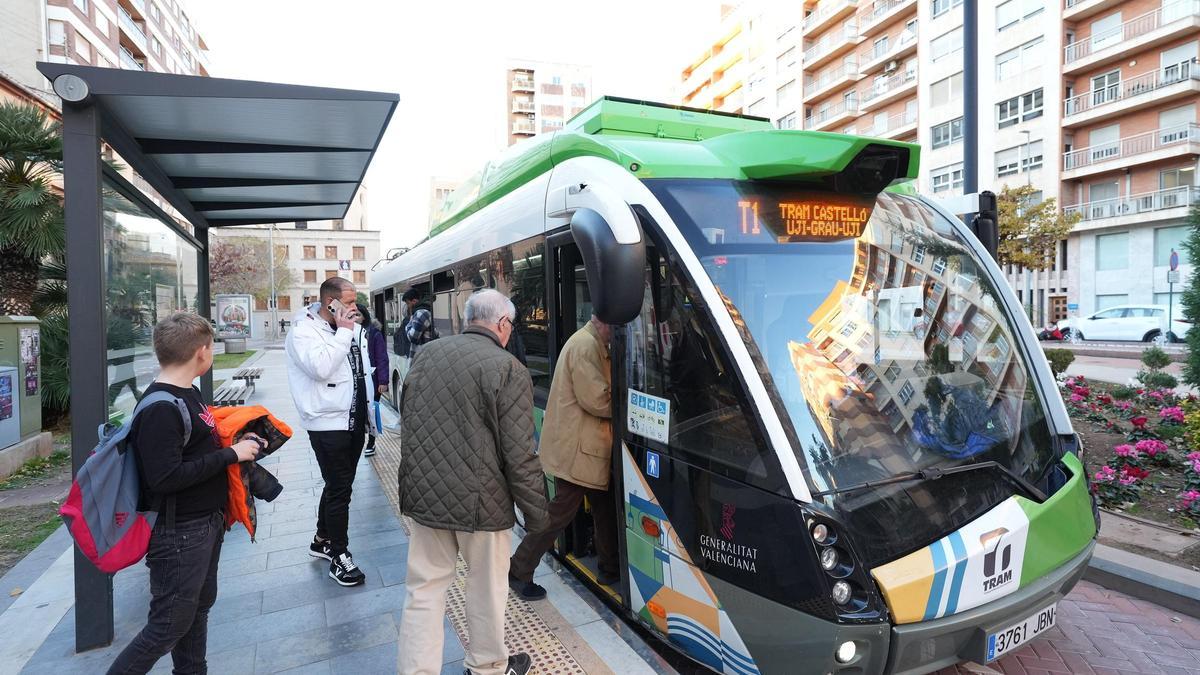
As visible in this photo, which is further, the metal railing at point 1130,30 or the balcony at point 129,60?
the balcony at point 129,60

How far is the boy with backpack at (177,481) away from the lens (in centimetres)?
250

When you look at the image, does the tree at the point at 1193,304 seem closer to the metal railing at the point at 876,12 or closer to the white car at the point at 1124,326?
the white car at the point at 1124,326

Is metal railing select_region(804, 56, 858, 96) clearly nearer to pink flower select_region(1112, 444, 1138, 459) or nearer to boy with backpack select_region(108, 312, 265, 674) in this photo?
pink flower select_region(1112, 444, 1138, 459)

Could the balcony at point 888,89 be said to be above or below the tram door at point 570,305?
above

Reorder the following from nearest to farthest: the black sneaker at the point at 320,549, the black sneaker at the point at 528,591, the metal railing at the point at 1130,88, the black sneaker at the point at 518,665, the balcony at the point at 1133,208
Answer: the black sneaker at the point at 518,665 < the black sneaker at the point at 528,591 < the black sneaker at the point at 320,549 < the metal railing at the point at 1130,88 < the balcony at the point at 1133,208

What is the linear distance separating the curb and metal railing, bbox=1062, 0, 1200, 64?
3815cm

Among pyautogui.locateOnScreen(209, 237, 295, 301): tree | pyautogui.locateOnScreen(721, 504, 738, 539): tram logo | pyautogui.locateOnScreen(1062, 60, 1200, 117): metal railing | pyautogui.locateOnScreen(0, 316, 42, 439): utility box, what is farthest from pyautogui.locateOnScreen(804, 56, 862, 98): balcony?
pyautogui.locateOnScreen(721, 504, 738, 539): tram logo

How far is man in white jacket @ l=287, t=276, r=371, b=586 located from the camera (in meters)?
4.15

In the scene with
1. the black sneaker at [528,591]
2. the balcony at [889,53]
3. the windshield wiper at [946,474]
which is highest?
the balcony at [889,53]

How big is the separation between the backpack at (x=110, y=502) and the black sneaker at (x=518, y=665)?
1.53 meters

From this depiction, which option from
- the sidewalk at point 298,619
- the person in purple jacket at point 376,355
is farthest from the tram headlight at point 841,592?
the person in purple jacket at point 376,355

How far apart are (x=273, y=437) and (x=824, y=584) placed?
94.7 inches

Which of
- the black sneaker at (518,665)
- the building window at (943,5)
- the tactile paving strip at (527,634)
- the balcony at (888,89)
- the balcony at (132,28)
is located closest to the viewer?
the black sneaker at (518,665)

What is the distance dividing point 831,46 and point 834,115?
480 centimetres
